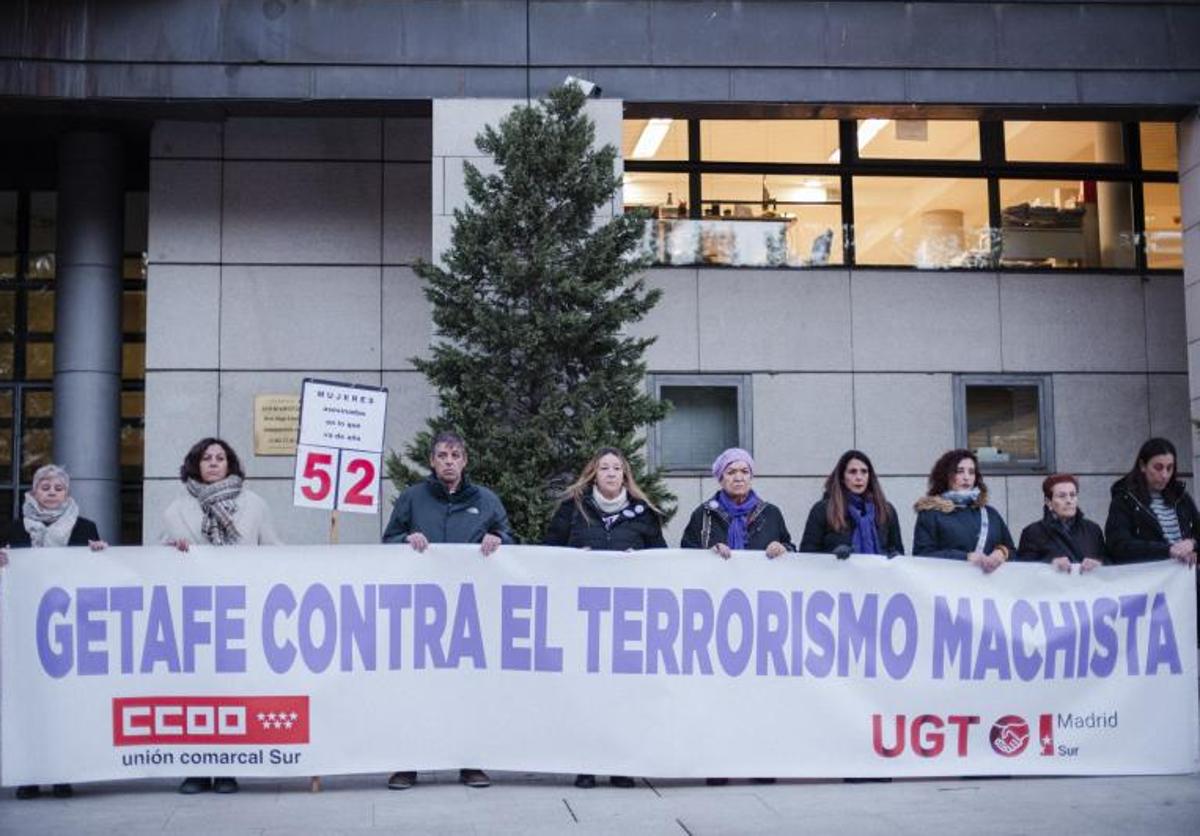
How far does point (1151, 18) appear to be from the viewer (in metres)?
14.2

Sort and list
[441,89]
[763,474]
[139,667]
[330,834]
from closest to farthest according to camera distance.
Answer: [330,834], [139,667], [441,89], [763,474]

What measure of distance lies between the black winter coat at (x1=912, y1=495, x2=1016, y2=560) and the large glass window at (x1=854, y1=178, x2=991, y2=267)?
22.0ft

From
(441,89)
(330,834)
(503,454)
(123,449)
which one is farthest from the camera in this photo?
(123,449)

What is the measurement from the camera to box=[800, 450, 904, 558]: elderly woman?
932 centimetres

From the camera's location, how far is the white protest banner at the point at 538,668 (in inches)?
337

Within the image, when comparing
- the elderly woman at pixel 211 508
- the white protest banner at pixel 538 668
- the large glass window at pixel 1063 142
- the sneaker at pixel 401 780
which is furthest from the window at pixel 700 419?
the sneaker at pixel 401 780

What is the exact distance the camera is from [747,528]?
9180 millimetres

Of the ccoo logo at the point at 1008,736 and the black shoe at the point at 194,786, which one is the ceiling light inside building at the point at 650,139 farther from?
the black shoe at the point at 194,786

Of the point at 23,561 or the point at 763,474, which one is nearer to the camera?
the point at 23,561

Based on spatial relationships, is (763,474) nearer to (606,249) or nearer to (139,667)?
(606,249)

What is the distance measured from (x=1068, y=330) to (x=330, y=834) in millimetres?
10901

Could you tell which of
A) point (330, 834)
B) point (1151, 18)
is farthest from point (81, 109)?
point (1151, 18)

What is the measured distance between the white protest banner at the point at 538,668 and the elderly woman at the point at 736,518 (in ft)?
0.96

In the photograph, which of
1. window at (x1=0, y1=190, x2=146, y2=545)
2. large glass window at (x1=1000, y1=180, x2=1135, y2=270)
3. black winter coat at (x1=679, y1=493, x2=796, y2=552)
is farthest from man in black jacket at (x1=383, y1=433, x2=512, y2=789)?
large glass window at (x1=1000, y1=180, x2=1135, y2=270)
